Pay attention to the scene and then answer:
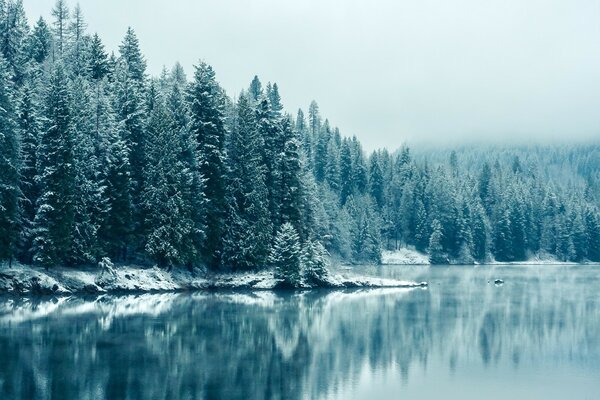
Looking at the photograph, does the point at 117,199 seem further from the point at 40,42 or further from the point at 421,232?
the point at 421,232

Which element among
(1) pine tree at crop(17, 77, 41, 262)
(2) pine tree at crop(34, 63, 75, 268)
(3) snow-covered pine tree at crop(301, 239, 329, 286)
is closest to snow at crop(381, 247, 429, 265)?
(3) snow-covered pine tree at crop(301, 239, 329, 286)

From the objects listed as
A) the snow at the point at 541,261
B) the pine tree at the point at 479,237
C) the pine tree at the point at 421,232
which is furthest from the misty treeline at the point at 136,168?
the snow at the point at 541,261

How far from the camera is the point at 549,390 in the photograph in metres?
27.4

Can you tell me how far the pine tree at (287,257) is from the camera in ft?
223

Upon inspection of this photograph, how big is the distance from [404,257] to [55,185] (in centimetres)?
9838

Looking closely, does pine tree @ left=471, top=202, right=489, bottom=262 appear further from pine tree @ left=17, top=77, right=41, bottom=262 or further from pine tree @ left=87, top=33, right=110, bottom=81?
pine tree @ left=17, top=77, right=41, bottom=262

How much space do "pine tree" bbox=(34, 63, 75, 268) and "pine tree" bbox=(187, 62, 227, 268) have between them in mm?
14241

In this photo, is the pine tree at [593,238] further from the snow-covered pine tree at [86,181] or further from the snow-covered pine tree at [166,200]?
the snow-covered pine tree at [86,181]

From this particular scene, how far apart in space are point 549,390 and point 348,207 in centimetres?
10680

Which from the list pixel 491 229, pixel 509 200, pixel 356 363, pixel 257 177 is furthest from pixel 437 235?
pixel 356 363

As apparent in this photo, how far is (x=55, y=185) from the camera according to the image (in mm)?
57125

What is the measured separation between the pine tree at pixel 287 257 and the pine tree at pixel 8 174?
25.4 meters

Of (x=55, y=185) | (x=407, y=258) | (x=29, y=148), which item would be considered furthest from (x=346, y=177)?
(x=55, y=185)

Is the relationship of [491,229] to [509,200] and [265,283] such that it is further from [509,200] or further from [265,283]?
[265,283]
